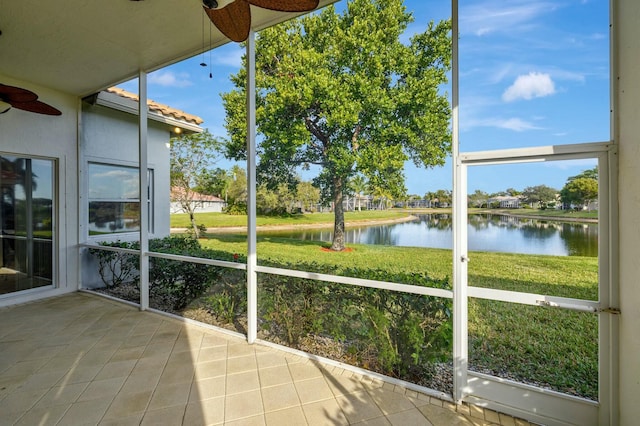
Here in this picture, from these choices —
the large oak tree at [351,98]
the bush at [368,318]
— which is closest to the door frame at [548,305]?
the bush at [368,318]

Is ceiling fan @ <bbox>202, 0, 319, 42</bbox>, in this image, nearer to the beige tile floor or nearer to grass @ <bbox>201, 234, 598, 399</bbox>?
grass @ <bbox>201, 234, 598, 399</bbox>

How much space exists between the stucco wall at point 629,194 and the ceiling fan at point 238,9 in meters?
1.64

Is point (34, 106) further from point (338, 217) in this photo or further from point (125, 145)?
point (338, 217)

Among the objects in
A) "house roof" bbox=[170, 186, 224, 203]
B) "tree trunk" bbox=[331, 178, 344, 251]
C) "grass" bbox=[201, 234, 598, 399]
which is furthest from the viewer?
"house roof" bbox=[170, 186, 224, 203]

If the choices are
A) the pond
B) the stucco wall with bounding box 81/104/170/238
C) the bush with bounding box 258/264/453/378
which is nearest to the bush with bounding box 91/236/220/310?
the stucco wall with bounding box 81/104/170/238

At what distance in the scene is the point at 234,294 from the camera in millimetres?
3143

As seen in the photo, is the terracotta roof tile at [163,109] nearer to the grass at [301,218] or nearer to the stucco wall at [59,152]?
the stucco wall at [59,152]

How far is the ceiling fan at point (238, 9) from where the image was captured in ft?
5.04

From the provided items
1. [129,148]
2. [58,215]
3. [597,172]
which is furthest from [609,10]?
[58,215]

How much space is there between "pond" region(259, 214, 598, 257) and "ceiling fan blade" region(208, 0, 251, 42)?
5.86 ft

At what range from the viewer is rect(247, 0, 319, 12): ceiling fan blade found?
1.52 metres

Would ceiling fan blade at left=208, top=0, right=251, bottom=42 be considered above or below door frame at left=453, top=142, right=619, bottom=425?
above

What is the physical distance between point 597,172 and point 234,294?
10.1ft

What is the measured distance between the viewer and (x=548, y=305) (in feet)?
5.89
